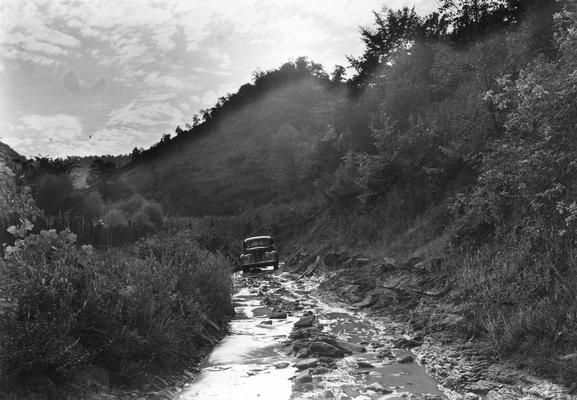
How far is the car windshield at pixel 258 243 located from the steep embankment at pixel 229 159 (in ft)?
123

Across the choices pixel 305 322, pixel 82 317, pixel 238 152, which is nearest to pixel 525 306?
pixel 305 322

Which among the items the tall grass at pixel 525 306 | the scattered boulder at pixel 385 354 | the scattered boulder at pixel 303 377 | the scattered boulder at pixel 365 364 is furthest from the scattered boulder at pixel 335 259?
the scattered boulder at pixel 303 377

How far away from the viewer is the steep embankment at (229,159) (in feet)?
272

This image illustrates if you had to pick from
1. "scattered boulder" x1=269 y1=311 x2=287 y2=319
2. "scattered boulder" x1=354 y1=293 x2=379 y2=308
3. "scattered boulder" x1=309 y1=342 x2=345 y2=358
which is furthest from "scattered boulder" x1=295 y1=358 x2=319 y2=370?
"scattered boulder" x1=354 y1=293 x2=379 y2=308

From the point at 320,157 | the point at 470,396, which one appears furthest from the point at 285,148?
the point at 470,396

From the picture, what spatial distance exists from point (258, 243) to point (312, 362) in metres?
19.3

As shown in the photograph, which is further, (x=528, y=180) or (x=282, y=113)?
(x=282, y=113)

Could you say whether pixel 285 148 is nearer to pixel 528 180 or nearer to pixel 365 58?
pixel 365 58

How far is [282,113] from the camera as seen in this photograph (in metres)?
107

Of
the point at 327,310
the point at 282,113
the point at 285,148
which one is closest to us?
the point at 327,310

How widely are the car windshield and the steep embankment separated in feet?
123

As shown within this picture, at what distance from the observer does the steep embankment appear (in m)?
82.9

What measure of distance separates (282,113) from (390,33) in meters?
81.4

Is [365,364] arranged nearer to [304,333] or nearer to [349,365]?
[349,365]
